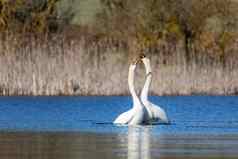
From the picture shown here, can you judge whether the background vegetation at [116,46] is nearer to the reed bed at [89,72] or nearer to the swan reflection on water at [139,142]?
the reed bed at [89,72]

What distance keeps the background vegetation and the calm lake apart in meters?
0.56

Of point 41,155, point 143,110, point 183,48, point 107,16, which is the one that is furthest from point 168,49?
point 41,155

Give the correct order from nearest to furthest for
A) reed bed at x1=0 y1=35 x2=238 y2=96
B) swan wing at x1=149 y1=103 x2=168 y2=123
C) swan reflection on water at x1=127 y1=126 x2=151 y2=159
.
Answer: swan reflection on water at x1=127 y1=126 x2=151 y2=159, swan wing at x1=149 y1=103 x2=168 y2=123, reed bed at x1=0 y1=35 x2=238 y2=96

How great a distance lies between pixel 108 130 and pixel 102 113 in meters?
5.35

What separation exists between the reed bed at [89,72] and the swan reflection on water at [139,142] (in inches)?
365

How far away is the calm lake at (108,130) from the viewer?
16.2 metres

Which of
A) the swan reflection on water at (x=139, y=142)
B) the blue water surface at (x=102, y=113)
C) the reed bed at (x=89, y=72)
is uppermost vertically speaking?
the reed bed at (x=89, y=72)

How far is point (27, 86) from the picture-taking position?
30453 mm

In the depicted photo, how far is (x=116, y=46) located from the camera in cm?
3562

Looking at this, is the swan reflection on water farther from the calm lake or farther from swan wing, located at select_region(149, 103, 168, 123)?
swan wing, located at select_region(149, 103, 168, 123)

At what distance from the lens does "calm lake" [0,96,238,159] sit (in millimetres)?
16234

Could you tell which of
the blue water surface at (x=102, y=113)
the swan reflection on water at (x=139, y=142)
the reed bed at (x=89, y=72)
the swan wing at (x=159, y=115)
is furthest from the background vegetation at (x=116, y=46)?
the swan reflection on water at (x=139, y=142)

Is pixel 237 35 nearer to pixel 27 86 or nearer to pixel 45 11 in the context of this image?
pixel 45 11

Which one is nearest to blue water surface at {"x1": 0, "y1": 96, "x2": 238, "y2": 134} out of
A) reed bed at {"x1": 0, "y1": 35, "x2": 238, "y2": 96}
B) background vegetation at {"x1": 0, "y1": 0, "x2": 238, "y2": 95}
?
reed bed at {"x1": 0, "y1": 35, "x2": 238, "y2": 96}
